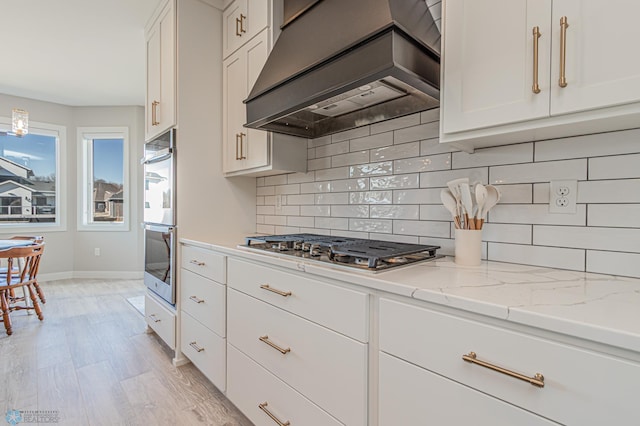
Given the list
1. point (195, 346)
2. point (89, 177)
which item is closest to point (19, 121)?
point (89, 177)

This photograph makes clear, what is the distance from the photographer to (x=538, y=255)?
45.3 inches

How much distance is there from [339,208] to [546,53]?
122 cm

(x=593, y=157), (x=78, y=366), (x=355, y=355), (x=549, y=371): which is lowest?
(x=78, y=366)

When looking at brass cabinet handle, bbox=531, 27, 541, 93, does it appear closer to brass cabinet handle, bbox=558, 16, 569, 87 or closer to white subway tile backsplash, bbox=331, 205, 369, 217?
brass cabinet handle, bbox=558, 16, 569, 87

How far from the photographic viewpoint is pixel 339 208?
1893 mm

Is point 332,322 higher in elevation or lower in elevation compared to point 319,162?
lower

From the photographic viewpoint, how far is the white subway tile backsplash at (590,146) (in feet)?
3.18

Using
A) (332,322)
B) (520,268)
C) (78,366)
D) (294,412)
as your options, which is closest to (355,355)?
(332,322)

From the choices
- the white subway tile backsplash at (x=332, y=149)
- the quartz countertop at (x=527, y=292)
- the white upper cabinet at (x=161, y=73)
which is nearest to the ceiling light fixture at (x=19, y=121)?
the white upper cabinet at (x=161, y=73)

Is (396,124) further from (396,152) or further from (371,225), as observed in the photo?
(371,225)

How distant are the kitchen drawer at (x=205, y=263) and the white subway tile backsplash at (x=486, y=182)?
0.64 m

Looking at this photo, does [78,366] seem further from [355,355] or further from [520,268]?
[520,268]

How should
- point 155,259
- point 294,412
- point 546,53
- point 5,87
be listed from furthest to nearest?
1. point 5,87
2. point 155,259
3. point 294,412
4. point 546,53

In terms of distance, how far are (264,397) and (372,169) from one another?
1.23m
